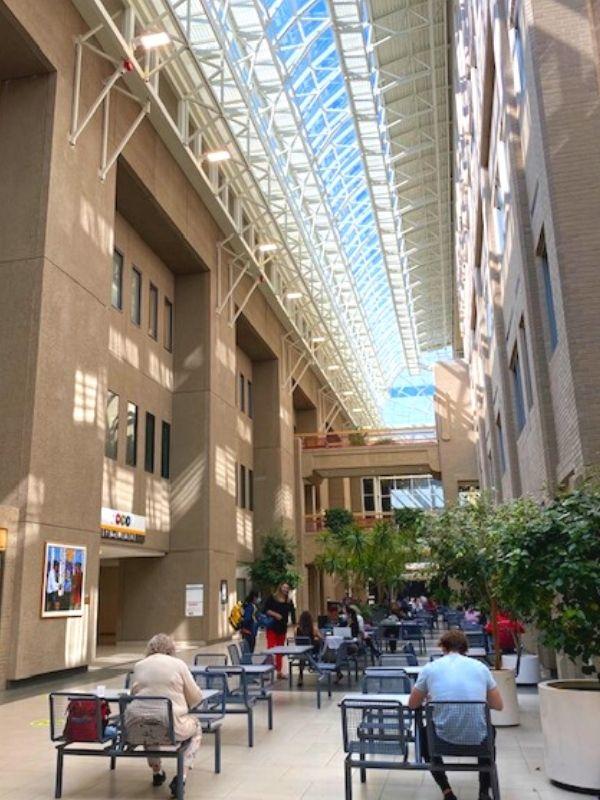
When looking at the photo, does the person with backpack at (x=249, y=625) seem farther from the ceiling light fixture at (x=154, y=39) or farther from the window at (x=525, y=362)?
the ceiling light fixture at (x=154, y=39)

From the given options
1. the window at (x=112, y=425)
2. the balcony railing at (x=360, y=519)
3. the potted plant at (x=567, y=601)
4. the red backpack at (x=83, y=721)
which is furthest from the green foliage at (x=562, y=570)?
the balcony railing at (x=360, y=519)

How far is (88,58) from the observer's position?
16.3 m

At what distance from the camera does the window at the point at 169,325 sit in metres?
24.2

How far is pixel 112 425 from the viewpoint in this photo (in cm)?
1952

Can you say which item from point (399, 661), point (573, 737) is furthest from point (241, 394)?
point (573, 737)

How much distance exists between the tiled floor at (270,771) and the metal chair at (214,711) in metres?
0.26

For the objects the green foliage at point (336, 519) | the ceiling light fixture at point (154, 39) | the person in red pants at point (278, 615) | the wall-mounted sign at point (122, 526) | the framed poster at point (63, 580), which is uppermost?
the ceiling light fixture at point (154, 39)

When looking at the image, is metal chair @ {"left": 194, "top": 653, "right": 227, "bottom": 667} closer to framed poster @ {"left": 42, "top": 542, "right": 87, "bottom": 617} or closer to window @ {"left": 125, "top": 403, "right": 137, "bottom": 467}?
framed poster @ {"left": 42, "top": 542, "right": 87, "bottom": 617}

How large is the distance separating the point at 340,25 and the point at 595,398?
17.5 m

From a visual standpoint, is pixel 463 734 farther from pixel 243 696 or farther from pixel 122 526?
pixel 122 526

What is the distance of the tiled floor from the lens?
5766 millimetres

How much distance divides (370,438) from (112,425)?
21001 millimetres

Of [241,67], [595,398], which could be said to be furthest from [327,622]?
[241,67]

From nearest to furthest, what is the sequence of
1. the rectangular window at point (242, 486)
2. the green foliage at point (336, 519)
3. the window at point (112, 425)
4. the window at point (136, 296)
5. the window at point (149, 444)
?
the window at point (112, 425)
the window at point (136, 296)
the window at point (149, 444)
the rectangular window at point (242, 486)
the green foliage at point (336, 519)
